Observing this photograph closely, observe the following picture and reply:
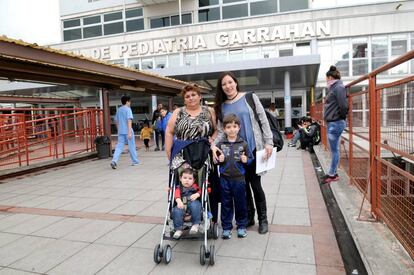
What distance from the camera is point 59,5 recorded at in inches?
987

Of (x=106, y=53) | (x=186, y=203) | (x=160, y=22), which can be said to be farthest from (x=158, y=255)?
(x=160, y=22)

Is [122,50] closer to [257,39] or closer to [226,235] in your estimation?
[257,39]

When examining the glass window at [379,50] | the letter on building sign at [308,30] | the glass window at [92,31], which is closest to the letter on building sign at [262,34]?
the letter on building sign at [308,30]

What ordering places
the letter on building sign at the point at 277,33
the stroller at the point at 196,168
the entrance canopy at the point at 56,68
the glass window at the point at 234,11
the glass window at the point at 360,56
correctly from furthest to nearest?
1. the glass window at the point at 234,11
2. the letter on building sign at the point at 277,33
3. the glass window at the point at 360,56
4. the entrance canopy at the point at 56,68
5. the stroller at the point at 196,168

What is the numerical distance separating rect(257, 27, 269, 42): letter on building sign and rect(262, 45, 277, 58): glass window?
51 cm

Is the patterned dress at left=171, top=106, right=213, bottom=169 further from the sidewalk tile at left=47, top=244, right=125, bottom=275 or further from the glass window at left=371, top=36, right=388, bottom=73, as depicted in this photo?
the glass window at left=371, top=36, right=388, bottom=73

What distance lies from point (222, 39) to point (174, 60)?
11.4 ft

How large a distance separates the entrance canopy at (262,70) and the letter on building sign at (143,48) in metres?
5.78

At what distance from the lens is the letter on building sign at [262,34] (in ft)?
62.4

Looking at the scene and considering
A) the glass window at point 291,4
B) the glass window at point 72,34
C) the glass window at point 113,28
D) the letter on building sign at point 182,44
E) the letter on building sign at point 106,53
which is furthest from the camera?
the glass window at point 72,34

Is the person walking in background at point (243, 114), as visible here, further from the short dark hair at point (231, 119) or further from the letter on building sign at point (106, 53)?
the letter on building sign at point (106, 53)

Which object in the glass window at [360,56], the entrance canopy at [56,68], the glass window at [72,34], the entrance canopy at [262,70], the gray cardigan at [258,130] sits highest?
the glass window at [72,34]

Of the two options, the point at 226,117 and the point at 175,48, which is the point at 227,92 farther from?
the point at 175,48

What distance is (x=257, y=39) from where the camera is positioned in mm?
19203
